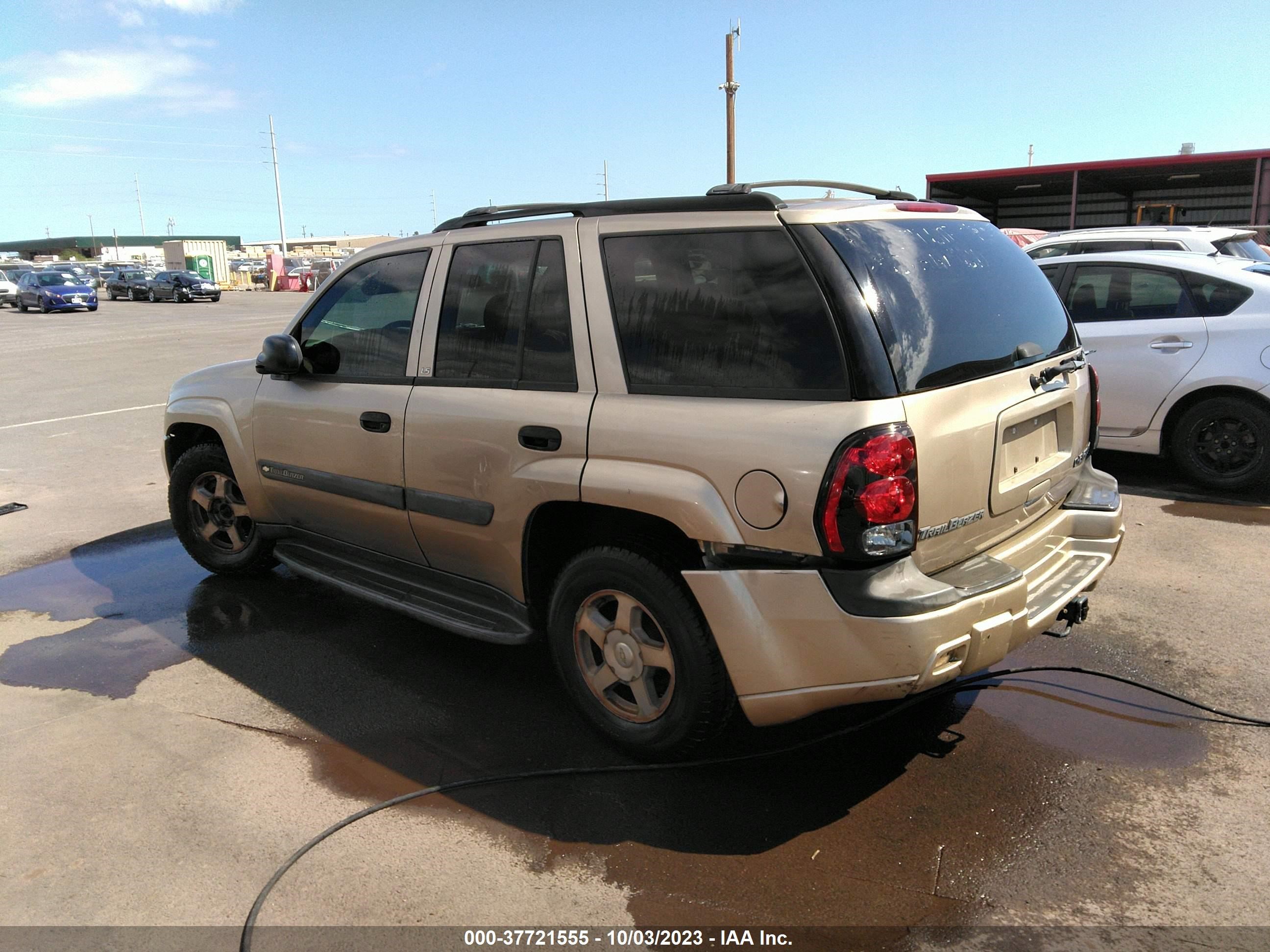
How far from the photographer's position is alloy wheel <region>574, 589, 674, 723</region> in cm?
330

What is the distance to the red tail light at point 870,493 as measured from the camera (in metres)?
2.75

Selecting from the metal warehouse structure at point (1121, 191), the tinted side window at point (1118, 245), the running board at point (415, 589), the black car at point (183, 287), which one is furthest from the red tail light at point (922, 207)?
the black car at point (183, 287)

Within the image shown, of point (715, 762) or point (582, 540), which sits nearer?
point (715, 762)

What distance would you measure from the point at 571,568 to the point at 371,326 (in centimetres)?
170

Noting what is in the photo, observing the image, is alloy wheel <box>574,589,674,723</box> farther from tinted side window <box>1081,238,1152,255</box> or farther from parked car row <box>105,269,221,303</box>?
parked car row <box>105,269,221,303</box>

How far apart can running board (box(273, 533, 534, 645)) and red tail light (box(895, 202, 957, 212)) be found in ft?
6.77

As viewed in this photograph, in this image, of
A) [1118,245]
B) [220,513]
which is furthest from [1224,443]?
[220,513]

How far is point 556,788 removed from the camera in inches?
130

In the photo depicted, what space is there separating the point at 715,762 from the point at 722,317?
1582 millimetres

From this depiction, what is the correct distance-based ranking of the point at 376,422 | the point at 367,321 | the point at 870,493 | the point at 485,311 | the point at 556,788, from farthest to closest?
the point at 367,321 < the point at 376,422 < the point at 485,311 < the point at 556,788 < the point at 870,493

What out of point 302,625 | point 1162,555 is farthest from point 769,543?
point 1162,555

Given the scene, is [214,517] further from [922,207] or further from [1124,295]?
[1124,295]

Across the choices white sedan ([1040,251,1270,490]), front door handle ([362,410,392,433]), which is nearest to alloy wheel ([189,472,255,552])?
front door handle ([362,410,392,433])

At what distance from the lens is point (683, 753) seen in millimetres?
3318
